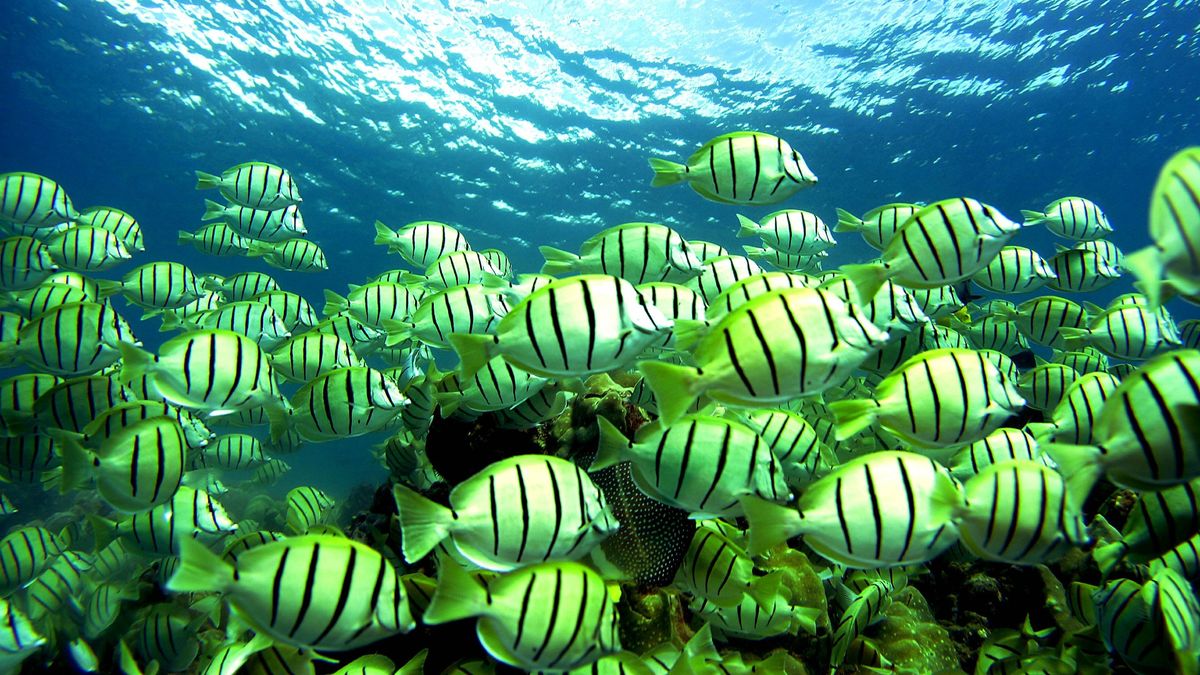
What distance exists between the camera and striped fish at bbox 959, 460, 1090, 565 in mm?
2230

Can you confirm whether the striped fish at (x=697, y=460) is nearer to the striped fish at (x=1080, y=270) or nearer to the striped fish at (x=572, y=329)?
the striped fish at (x=572, y=329)

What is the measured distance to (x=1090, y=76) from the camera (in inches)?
726

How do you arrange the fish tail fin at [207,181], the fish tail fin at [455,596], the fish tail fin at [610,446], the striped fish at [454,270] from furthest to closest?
the fish tail fin at [207,181] < the striped fish at [454,270] < the fish tail fin at [610,446] < the fish tail fin at [455,596]

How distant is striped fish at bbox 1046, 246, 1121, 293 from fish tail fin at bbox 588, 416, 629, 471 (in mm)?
5247

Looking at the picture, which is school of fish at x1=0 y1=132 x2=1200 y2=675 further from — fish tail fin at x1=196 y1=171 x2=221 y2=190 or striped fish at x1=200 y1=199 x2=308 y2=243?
striped fish at x1=200 y1=199 x2=308 y2=243

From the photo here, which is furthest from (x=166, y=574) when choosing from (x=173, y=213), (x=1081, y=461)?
(x=173, y=213)

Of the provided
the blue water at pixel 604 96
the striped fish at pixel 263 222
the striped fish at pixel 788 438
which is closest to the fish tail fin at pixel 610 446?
the striped fish at pixel 788 438

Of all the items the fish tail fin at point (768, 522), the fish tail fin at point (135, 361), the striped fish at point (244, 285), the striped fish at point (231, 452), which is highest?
the striped fish at point (244, 285)

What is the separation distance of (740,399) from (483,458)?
283 centimetres

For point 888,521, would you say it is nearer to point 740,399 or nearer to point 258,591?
point 740,399

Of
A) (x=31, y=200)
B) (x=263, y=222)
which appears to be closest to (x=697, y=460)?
(x=263, y=222)

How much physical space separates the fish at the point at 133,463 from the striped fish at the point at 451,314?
4.88 feet

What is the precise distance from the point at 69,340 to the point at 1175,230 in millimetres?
6455

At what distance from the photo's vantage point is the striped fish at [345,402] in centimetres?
386
